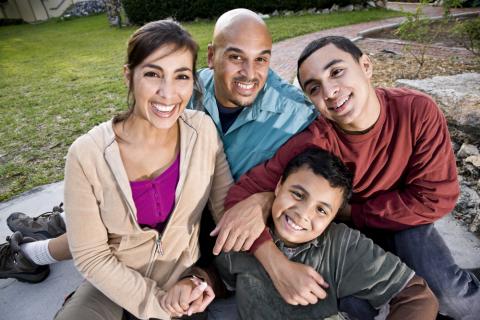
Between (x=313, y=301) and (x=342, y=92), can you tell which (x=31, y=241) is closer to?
(x=313, y=301)

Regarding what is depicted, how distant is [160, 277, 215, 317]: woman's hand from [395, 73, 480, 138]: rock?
9.82ft

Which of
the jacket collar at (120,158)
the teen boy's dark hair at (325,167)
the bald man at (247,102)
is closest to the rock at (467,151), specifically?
the bald man at (247,102)

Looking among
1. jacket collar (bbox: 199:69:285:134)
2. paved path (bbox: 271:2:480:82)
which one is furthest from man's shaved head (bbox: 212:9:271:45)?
paved path (bbox: 271:2:480:82)

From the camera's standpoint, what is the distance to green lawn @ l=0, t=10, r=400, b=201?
434 cm

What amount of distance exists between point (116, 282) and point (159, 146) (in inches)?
27.6

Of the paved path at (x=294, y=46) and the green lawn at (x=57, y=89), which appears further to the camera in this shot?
the paved path at (x=294, y=46)

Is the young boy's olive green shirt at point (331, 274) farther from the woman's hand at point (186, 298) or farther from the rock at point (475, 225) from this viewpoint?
the rock at point (475, 225)

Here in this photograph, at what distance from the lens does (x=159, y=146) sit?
6.45ft

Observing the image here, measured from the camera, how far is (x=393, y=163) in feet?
6.55

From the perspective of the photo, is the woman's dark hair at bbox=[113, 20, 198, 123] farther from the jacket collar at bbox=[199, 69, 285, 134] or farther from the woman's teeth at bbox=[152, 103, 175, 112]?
the jacket collar at bbox=[199, 69, 285, 134]

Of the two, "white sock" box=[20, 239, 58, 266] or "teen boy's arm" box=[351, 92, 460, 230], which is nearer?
"teen boy's arm" box=[351, 92, 460, 230]

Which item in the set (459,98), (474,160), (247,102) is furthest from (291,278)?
(459,98)

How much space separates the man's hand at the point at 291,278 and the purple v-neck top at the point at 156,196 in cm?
52

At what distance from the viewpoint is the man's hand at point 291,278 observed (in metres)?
1.72
